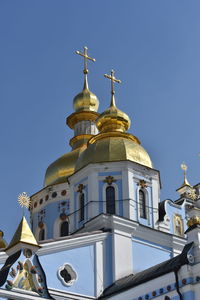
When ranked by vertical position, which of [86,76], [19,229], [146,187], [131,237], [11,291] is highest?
[86,76]

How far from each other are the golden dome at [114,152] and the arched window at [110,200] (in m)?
0.82

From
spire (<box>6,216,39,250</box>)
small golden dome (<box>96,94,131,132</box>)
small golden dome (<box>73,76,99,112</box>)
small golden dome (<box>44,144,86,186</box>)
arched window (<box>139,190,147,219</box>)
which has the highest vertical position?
small golden dome (<box>73,76,99,112</box>)

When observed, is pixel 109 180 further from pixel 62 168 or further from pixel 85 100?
pixel 85 100

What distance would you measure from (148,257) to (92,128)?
9.16m

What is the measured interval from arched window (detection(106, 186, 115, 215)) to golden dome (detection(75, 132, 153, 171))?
2.70ft

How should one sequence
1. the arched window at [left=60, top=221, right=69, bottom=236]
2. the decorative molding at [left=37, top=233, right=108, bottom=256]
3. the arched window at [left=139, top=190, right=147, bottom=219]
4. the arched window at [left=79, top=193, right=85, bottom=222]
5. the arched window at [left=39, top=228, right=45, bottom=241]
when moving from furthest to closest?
the arched window at [left=39, top=228, right=45, bottom=241] < the arched window at [left=60, top=221, right=69, bottom=236] < the arched window at [left=79, top=193, right=85, bottom=222] < the arched window at [left=139, top=190, right=147, bottom=219] < the decorative molding at [left=37, top=233, right=108, bottom=256]

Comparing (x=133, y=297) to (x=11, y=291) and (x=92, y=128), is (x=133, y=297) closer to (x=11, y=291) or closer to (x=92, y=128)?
(x=11, y=291)

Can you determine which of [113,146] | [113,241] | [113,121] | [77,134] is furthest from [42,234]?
[113,241]

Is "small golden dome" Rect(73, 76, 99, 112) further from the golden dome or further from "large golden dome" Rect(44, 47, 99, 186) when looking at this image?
the golden dome

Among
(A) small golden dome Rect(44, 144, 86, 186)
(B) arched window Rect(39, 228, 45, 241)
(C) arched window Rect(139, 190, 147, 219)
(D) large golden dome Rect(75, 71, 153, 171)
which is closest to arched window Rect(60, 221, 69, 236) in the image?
(B) arched window Rect(39, 228, 45, 241)

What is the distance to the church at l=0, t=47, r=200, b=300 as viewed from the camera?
1452cm

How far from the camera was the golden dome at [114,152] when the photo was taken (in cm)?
1975

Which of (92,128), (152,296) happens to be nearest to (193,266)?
(152,296)

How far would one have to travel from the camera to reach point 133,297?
15727mm
